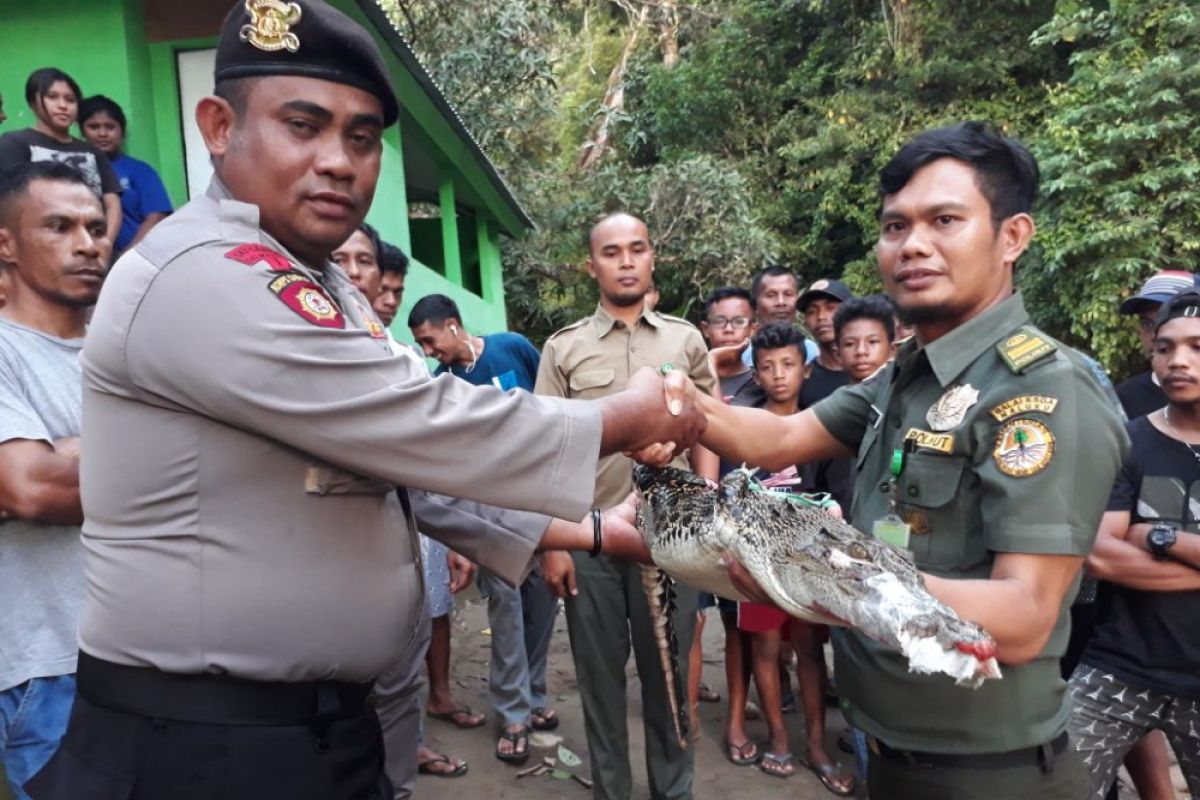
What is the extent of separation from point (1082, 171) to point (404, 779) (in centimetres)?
1129

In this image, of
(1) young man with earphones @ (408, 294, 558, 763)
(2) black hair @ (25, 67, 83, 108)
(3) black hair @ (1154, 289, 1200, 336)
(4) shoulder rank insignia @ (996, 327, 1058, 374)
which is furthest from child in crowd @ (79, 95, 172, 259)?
(3) black hair @ (1154, 289, 1200, 336)

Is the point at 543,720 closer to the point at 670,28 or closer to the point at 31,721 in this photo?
the point at 31,721

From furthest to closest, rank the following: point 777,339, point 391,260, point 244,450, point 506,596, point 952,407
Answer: point 391,260 → point 506,596 → point 777,339 → point 952,407 → point 244,450

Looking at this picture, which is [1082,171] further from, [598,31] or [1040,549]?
[598,31]

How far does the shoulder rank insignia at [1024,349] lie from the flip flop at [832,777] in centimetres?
281

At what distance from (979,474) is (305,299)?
1.30m

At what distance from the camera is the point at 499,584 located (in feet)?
13.8

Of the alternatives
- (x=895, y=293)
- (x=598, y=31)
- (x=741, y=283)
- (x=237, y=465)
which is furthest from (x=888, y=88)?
(x=237, y=465)

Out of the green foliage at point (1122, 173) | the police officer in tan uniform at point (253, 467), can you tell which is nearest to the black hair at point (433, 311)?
the police officer in tan uniform at point (253, 467)

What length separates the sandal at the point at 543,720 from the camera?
436 cm

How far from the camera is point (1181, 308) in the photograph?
110 inches

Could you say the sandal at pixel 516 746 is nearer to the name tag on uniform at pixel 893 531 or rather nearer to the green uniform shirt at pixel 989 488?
the green uniform shirt at pixel 989 488

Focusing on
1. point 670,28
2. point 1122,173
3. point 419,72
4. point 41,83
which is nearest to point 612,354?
point 41,83

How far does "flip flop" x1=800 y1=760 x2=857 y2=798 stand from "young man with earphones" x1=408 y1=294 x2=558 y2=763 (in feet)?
4.73
